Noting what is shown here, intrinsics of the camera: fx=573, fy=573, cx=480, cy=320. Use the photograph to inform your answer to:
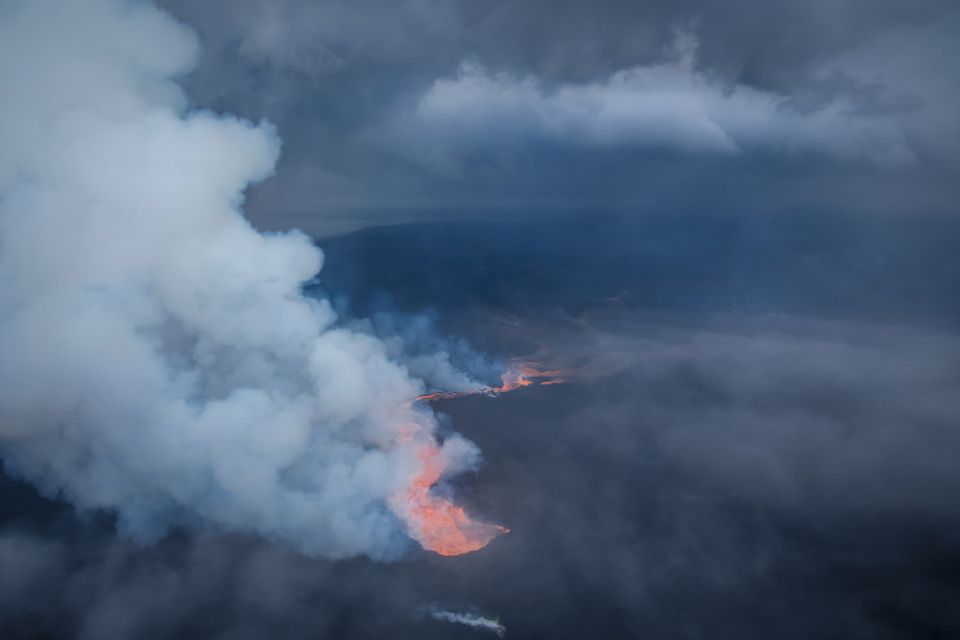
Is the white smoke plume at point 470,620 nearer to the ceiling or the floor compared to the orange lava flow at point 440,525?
nearer to the floor

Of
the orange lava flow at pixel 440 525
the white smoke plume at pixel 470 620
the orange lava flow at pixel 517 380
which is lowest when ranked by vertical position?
the white smoke plume at pixel 470 620

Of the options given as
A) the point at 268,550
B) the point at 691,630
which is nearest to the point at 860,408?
the point at 691,630

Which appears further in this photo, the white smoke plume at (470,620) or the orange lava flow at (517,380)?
the orange lava flow at (517,380)

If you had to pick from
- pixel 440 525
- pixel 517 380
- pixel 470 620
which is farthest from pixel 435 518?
pixel 517 380

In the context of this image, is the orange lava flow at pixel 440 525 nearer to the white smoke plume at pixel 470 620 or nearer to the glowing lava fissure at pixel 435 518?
the glowing lava fissure at pixel 435 518

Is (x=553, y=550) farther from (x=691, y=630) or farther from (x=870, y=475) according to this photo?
(x=870, y=475)

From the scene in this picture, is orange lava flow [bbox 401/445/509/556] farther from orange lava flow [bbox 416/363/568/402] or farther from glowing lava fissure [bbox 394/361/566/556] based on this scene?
orange lava flow [bbox 416/363/568/402]

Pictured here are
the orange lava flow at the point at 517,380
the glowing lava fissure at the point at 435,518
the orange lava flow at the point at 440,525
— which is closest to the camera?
the orange lava flow at the point at 440,525

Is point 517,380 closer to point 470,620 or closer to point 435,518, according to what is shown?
point 435,518

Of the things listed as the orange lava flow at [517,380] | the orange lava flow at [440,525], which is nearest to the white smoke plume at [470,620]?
the orange lava flow at [440,525]
